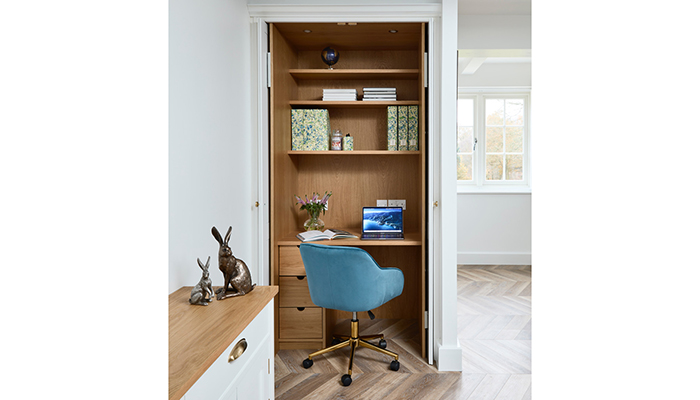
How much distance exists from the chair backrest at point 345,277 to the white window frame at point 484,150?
3158mm

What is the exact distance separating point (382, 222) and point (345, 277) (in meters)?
0.64

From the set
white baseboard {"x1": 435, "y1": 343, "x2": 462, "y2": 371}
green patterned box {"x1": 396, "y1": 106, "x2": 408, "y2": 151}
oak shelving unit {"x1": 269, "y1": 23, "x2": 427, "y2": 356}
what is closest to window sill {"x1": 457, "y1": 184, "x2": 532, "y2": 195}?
oak shelving unit {"x1": 269, "y1": 23, "x2": 427, "y2": 356}

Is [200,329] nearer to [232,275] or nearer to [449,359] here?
[232,275]

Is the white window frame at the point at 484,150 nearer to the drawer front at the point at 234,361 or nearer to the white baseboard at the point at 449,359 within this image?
the white baseboard at the point at 449,359

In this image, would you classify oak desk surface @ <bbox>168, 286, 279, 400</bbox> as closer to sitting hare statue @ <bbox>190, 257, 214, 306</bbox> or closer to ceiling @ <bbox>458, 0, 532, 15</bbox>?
sitting hare statue @ <bbox>190, 257, 214, 306</bbox>

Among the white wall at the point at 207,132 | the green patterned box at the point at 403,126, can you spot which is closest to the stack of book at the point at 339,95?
the green patterned box at the point at 403,126

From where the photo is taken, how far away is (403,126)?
9.07 ft

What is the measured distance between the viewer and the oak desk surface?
33.7 inches

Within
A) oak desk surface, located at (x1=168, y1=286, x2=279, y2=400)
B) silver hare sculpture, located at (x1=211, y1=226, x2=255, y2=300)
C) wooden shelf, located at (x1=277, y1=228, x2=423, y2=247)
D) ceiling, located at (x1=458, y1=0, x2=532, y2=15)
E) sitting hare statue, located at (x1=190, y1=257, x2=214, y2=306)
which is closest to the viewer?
oak desk surface, located at (x1=168, y1=286, x2=279, y2=400)

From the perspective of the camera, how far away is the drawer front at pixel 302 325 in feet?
8.57

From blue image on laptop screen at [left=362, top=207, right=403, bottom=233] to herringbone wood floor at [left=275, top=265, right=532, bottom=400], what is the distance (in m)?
0.82

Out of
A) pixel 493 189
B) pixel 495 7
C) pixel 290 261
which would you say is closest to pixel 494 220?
pixel 493 189
